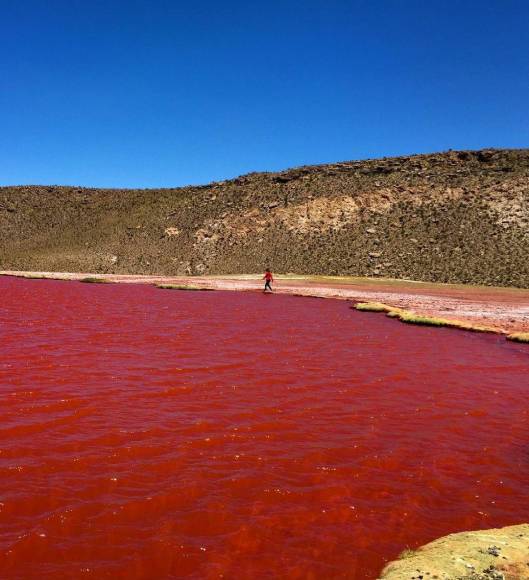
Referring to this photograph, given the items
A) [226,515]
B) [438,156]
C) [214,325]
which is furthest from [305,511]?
[438,156]

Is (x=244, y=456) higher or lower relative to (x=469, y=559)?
lower

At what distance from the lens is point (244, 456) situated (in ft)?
26.0

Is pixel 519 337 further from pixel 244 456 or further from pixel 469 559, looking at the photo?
pixel 469 559

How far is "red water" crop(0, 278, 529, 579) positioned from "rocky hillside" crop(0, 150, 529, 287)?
57242 millimetres

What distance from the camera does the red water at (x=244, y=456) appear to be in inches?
213

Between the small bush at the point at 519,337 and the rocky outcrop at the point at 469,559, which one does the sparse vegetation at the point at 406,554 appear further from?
the small bush at the point at 519,337

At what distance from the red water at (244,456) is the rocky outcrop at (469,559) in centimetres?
38

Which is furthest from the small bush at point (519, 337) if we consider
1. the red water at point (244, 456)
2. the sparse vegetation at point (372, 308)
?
the sparse vegetation at point (372, 308)

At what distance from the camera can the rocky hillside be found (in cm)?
7550

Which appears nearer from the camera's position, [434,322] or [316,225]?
[434,322]

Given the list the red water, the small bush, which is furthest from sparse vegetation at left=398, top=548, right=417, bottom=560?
the small bush

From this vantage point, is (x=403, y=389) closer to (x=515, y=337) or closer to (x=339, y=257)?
(x=515, y=337)

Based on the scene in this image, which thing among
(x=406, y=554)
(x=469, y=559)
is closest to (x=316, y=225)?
(x=406, y=554)

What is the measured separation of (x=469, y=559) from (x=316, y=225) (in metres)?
86.3
